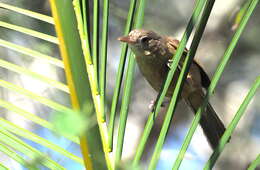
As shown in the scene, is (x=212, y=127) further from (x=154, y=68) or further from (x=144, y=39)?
(x=144, y=39)

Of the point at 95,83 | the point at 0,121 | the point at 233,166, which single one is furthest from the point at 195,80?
the point at 233,166

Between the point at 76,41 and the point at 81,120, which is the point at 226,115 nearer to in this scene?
the point at 76,41

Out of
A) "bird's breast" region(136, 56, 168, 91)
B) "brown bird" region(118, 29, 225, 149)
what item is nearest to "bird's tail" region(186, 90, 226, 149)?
"brown bird" region(118, 29, 225, 149)

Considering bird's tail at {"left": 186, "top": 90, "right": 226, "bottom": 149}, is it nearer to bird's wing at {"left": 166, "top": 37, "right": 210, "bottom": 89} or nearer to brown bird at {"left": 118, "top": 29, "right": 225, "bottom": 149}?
brown bird at {"left": 118, "top": 29, "right": 225, "bottom": 149}

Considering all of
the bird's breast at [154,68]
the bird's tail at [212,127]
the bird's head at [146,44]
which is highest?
the bird's head at [146,44]

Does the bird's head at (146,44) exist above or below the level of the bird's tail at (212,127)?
above

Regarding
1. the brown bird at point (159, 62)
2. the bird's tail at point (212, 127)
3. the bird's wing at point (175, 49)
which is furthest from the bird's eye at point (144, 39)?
the bird's tail at point (212, 127)

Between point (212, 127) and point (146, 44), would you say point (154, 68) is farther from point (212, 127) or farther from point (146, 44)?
point (212, 127)

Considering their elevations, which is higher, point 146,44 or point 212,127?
point 146,44

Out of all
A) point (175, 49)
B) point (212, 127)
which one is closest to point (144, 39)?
point (175, 49)

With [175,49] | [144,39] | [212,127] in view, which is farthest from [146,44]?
[212,127]

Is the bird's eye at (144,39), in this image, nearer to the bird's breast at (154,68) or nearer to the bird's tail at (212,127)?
the bird's breast at (154,68)
